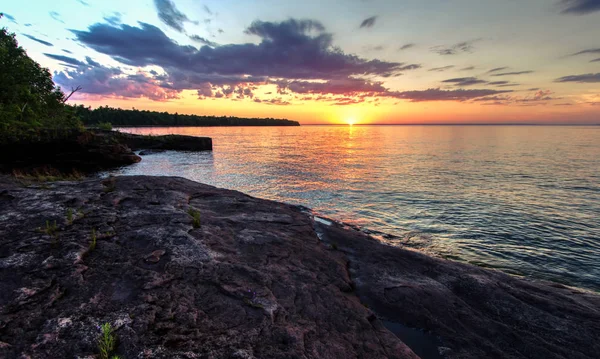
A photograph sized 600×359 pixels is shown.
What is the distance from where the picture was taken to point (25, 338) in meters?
4.27

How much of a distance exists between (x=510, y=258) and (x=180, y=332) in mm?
14747

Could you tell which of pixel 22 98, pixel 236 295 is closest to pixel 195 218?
pixel 236 295

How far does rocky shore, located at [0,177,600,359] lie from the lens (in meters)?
4.73

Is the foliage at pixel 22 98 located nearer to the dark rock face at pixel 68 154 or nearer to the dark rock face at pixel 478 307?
the dark rock face at pixel 68 154

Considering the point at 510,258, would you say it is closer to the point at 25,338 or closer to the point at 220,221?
the point at 220,221

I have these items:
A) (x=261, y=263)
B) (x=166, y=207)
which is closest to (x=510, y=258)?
(x=261, y=263)

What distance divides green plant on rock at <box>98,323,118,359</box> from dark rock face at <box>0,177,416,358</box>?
111 millimetres

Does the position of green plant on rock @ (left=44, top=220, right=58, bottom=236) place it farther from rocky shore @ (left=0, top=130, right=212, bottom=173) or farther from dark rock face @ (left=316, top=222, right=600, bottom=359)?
rocky shore @ (left=0, top=130, right=212, bottom=173)

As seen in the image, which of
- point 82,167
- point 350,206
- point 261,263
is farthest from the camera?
point 82,167

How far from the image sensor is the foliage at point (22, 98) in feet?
92.7

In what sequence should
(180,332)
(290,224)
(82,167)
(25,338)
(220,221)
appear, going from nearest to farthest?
(25,338), (180,332), (220,221), (290,224), (82,167)

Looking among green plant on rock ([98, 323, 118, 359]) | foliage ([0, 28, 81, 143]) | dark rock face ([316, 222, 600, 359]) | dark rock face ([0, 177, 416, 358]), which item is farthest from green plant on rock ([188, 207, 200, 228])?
foliage ([0, 28, 81, 143])

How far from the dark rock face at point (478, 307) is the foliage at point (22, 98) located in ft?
117

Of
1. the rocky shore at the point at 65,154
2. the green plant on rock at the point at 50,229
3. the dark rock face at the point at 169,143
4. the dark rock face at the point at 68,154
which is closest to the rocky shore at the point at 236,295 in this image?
the green plant on rock at the point at 50,229
